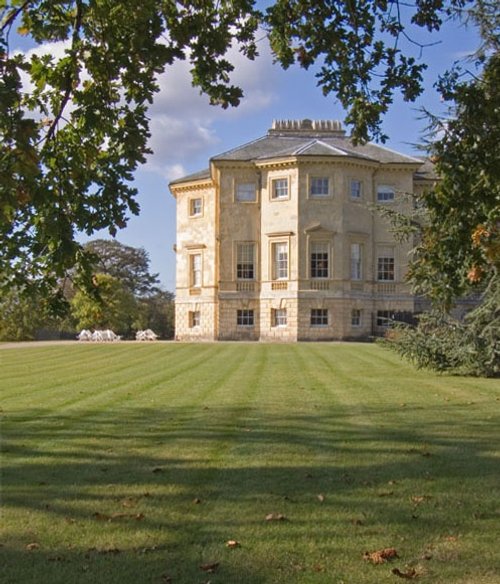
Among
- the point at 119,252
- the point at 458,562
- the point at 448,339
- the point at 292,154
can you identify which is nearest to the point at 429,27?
the point at 458,562

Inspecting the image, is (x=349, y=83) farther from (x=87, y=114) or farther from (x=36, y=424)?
(x=36, y=424)

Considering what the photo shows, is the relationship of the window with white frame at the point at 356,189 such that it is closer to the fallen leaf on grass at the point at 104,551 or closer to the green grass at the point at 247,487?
the green grass at the point at 247,487

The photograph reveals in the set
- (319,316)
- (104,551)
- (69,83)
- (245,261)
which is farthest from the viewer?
(245,261)

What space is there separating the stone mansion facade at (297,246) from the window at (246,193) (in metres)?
0.06

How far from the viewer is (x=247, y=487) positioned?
21.4 feet

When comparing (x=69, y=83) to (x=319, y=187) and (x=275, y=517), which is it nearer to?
(x=275, y=517)

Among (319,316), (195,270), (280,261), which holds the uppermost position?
(280,261)

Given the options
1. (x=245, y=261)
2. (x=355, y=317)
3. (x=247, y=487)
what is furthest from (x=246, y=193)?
(x=247, y=487)

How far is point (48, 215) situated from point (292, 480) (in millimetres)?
3434

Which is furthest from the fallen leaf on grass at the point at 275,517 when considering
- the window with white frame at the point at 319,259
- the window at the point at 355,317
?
the window at the point at 355,317

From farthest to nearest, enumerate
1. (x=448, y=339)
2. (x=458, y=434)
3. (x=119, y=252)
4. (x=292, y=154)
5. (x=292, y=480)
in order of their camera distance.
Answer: (x=119, y=252) < (x=292, y=154) < (x=448, y=339) < (x=458, y=434) < (x=292, y=480)

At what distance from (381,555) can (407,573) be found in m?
0.31

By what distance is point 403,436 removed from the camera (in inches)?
354

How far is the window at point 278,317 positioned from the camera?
43.0 m
